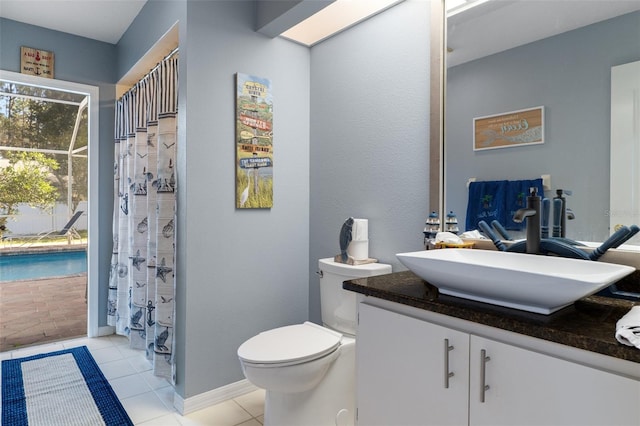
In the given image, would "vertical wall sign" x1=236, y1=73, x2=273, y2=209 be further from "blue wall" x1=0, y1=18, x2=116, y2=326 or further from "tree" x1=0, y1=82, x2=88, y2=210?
"tree" x1=0, y1=82, x2=88, y2=210

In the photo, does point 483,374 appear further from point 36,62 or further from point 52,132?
point 52,132

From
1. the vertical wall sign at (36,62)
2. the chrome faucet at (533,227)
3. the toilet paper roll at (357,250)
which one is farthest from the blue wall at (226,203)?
the chrome faucet at (533,227)

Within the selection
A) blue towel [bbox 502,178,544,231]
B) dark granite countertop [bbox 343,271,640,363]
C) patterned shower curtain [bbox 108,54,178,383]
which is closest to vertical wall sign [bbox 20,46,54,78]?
patterned shower curtain [bbox 108,54,178,383]

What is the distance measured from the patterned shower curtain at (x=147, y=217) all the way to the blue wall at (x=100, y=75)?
0.55 feet

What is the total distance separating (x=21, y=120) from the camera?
17.1 ft

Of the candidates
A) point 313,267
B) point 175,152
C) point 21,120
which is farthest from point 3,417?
point 21,120

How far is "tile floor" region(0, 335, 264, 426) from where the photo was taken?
2037 millimetres

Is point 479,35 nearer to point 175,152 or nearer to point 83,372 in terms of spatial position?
point 175,152

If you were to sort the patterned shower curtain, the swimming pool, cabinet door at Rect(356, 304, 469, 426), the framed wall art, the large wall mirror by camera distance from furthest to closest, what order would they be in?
the swimming pool
the patterned shower curtain
the framed wall art
the large wall mirror
cabinet door at Rect(356, 304, 469, 426)

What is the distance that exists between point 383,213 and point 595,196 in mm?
1020

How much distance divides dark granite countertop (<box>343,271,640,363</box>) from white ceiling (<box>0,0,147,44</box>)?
2.66m

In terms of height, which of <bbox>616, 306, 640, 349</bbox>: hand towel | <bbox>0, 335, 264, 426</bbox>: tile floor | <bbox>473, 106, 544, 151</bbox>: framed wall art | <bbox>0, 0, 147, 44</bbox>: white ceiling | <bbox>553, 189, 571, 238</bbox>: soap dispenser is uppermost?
<bbox>0, 0, 147, 44</bbox>: white ceiling

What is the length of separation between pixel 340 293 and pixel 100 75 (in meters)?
2.88

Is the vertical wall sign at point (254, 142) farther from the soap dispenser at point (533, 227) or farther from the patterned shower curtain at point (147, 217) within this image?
the soap dispenser at point (533, 227)
